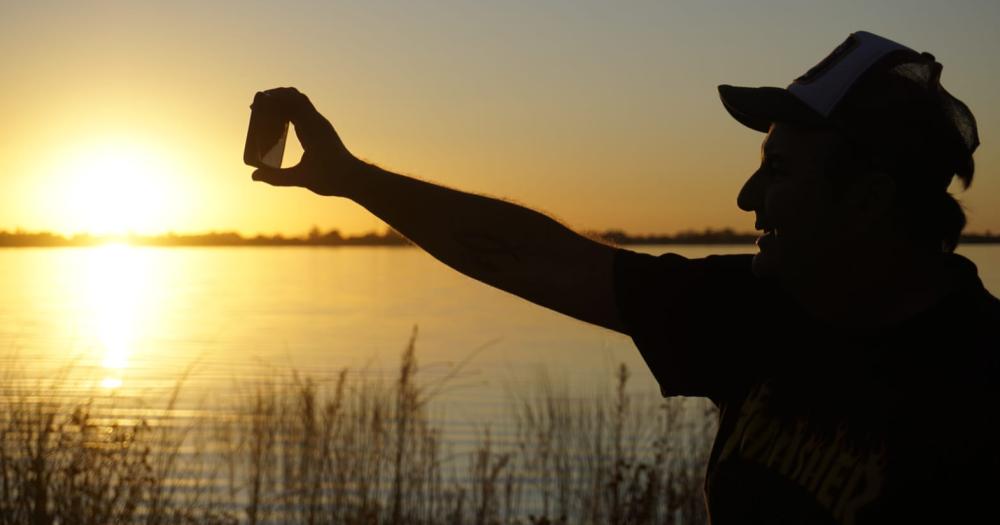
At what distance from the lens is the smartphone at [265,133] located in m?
2.66

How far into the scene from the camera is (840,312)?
7.33 ft


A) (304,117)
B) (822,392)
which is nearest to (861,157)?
(822,392)

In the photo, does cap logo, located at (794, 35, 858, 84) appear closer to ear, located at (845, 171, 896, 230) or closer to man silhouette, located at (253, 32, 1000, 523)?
man silhouette, located at (253, 32, 1000, 523)

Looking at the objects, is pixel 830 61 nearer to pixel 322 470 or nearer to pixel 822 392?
pixel 822 392

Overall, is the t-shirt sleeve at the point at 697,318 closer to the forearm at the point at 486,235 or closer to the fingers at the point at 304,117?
the forearm at the point at 486,235

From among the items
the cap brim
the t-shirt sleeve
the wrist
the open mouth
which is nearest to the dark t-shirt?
the t-shirt sleeve

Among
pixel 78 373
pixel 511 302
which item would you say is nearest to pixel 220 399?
pixel 78 373

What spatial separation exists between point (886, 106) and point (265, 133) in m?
1.36

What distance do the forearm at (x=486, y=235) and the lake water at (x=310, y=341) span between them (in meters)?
5.98

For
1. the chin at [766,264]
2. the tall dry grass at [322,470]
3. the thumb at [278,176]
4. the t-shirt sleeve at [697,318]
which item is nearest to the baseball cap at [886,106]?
the chin at [766,264]

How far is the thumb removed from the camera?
269 cm

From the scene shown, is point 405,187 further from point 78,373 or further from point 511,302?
point 511,302

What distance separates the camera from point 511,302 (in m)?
49.2

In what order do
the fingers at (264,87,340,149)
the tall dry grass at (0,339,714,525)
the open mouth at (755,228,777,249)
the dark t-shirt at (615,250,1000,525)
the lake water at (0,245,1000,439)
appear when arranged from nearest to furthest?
the dark t-shirt at (615,250,1000,525) < the open mouth at (755,228,777,249) < the fingers at (264,87,340,149) < the tall dry grass at (0,339,714,525) < the lake water at (0,245,1000,439)
